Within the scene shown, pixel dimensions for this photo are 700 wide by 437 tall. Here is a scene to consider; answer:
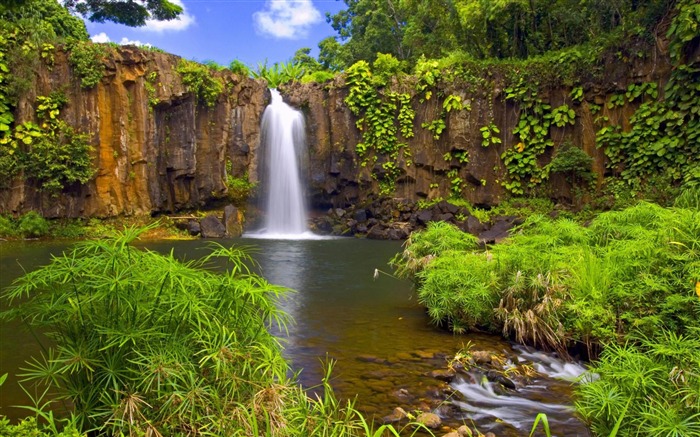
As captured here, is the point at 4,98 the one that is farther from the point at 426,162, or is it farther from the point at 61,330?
the point at 61,330

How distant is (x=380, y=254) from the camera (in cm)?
1616

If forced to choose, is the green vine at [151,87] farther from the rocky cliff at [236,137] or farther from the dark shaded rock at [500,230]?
the dark shaded rock at [500,230]

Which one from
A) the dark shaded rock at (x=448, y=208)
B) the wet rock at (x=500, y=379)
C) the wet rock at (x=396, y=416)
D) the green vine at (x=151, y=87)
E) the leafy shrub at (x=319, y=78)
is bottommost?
the wet rock at (x=500, y=379)

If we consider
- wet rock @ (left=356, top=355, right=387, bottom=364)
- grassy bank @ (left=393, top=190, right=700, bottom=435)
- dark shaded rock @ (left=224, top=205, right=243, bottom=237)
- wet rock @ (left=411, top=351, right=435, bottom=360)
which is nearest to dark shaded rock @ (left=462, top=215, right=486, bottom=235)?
dark shaded rock @ (left=224, top=205, right=243, bottom=237)

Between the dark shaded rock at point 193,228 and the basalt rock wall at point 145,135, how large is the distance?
82.6 inches

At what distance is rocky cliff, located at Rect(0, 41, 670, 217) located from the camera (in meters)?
19.7

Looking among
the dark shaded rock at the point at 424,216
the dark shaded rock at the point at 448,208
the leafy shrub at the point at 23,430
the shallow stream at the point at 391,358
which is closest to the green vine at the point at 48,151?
the shallow stream at the point at 391,358

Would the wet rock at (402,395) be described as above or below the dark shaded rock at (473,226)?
below

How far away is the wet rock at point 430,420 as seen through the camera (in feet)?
14.8

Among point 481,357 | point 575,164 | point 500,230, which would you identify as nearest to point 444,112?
point 575,164

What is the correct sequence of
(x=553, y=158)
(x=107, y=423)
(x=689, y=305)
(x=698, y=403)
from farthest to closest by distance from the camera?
(x=553, y=158)
(x=689, y=305)
(x=698, y=403)
(x=107, y=423)

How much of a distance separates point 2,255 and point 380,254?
436 inches

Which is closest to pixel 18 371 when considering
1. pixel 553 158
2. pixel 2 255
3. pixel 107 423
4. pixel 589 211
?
pixel 107 423

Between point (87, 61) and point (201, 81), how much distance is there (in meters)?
4.62
